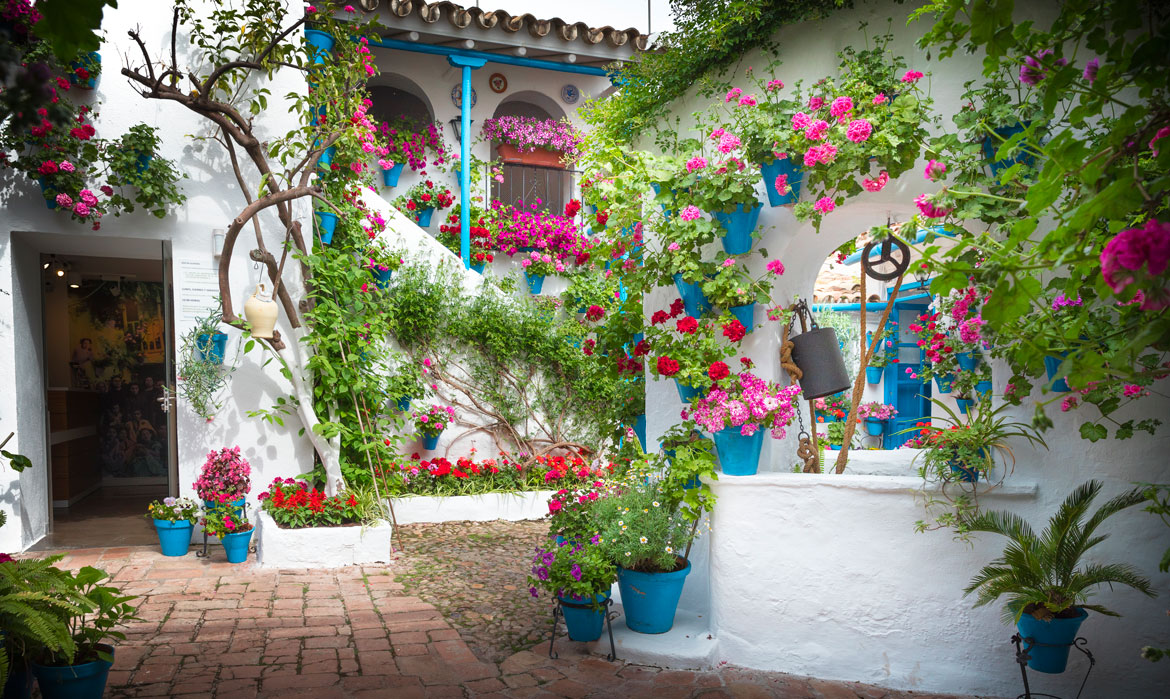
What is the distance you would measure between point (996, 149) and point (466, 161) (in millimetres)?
6776

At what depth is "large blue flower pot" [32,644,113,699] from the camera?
3049 mm

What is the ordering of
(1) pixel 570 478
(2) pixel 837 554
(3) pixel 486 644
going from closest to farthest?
(2) pixel 837 554 → (3) pixel 486 644 → (1) pixel 570 478

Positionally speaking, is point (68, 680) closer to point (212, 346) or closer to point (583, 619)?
point (583, 619)

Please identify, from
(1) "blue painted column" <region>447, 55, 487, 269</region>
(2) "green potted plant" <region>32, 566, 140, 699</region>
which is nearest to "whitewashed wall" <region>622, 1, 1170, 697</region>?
(2) "green potted plant" <region>32, 566, 140, 699</region>

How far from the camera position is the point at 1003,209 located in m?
3.54

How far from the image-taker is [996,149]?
3.62 metres

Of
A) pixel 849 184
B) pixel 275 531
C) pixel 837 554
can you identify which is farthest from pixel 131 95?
pixel 837 554

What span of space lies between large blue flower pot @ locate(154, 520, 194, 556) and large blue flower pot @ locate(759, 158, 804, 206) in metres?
5.20

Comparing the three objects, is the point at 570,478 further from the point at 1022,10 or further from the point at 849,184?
the point at 1022,10

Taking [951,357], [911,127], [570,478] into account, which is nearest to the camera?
[911,127]

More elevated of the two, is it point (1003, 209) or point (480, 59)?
point (480, 59)

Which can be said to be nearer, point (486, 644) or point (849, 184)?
point (849, 184)

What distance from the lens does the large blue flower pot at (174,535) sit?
6020mm

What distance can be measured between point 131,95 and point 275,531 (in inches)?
149
